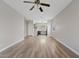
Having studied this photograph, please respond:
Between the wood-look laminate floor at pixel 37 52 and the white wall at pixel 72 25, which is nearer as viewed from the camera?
the wood-look laminate floor at pixel 37 52

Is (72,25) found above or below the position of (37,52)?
above

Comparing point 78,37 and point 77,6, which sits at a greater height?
point 77,6

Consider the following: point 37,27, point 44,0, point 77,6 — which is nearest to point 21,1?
point 44,0

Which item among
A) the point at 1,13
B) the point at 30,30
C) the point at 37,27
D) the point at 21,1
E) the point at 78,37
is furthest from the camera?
the point at 37,27

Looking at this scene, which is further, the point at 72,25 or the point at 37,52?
the point at 72,25

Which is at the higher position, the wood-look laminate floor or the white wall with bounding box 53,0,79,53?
the white wall with bounding box 53,0,79,53

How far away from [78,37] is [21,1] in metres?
3.24

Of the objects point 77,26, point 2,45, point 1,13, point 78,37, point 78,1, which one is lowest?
point 2,45

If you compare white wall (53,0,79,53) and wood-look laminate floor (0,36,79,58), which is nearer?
wood-look laminate floor (0,36,79,58)

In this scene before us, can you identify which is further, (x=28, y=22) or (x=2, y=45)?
(x=28, y=22)

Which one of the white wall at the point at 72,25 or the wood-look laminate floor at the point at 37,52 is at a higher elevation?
the white wall at the point at 72,25

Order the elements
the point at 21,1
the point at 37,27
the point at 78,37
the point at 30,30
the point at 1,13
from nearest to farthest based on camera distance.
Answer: the point at 78,37
the point at 1,13
the point at 21,1
the point at 30,30
the point at 37,27

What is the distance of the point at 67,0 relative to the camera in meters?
5.25

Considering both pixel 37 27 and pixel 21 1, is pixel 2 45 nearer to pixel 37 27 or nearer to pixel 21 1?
pixel 21 1
